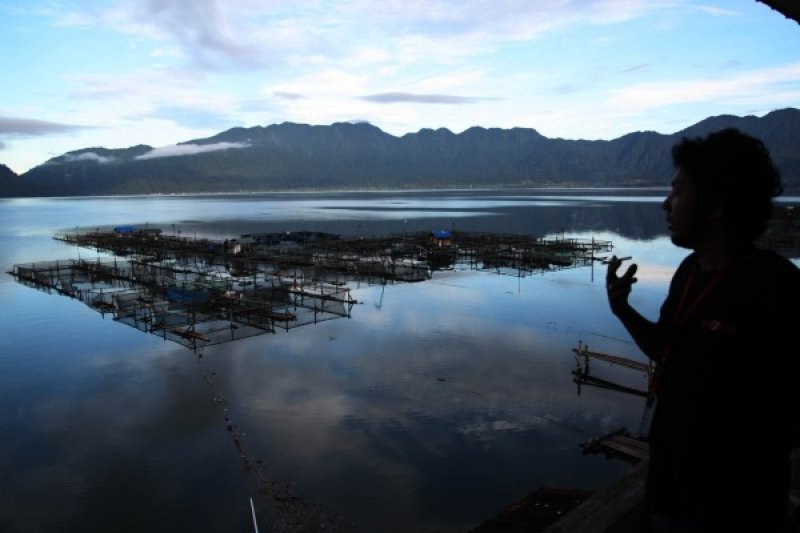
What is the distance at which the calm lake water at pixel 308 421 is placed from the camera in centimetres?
1171

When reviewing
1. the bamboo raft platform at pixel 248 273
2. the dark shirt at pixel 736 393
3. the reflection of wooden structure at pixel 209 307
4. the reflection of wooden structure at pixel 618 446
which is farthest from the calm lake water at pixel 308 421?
the dark shirt at pixel 736 393

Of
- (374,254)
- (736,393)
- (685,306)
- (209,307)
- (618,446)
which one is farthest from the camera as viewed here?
(374,254)

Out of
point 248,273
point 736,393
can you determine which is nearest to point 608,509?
point 736,393

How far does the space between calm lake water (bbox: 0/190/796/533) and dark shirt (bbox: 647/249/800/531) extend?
10234 millimetres

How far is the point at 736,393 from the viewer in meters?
1.73

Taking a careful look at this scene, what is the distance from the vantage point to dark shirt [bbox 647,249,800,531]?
1.67 metres

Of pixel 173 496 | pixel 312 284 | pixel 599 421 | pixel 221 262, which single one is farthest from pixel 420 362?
pixel 221 262

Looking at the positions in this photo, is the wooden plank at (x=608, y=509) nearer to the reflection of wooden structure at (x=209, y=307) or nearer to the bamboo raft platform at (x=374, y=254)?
the reflection of wooden structure at (x=209, y=307)

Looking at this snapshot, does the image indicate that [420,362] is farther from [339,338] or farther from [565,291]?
[565,291]

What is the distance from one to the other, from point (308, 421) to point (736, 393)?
1471cm

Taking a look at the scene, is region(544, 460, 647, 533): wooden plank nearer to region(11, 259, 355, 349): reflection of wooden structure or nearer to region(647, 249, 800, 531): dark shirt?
region(647, 249, 800, 531): dark shirt

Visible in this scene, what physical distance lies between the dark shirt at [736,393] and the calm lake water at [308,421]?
10.2 metres

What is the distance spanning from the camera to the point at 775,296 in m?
1.65

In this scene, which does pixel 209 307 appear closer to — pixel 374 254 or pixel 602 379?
pixel 602 379
